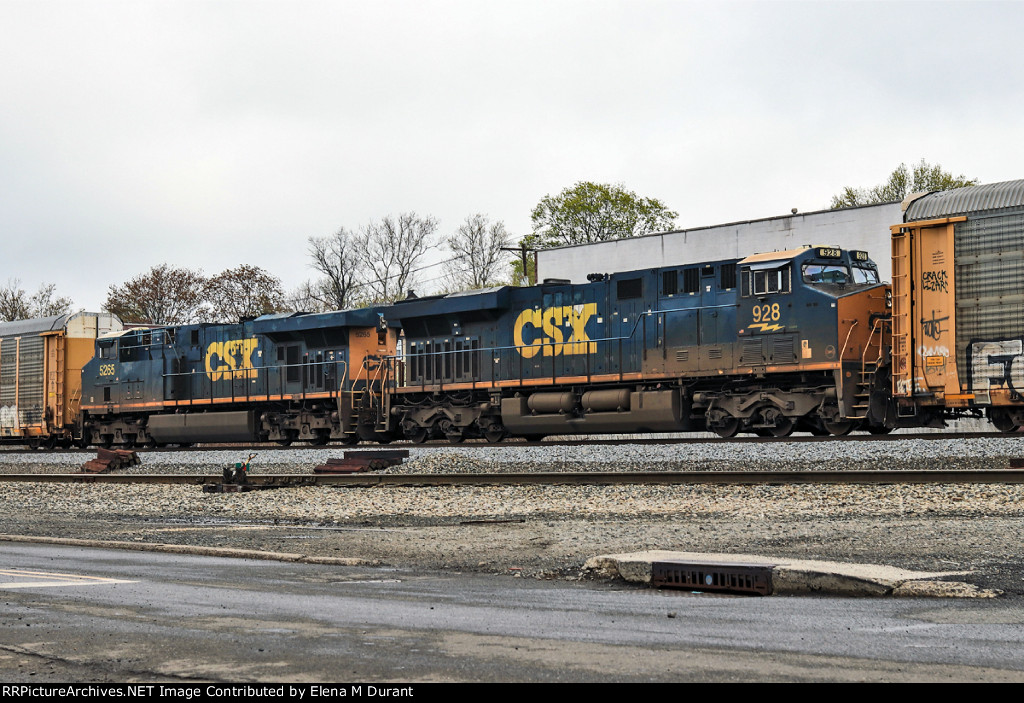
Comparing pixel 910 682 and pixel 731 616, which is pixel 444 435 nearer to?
pixel 731 616

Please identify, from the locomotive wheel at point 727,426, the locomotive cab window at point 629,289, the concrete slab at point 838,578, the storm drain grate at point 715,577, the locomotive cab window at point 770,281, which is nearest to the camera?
the concrete slab at point 838,578

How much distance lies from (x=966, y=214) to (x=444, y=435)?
46.5ft

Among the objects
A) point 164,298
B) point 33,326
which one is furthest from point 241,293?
point 33,326

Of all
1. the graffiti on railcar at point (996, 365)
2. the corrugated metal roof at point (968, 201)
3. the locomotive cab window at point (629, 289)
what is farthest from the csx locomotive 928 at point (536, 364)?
the graffiti on railcar at point (996, 365)

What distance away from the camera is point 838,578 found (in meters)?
7.21

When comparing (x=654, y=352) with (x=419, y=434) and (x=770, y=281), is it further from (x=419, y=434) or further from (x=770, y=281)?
(x=419, y=434)

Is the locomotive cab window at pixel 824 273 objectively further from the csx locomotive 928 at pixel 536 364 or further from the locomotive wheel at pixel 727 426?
the locomotive wheel at pixel 727 426

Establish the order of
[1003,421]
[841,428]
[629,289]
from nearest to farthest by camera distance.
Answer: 1. [1003,421]
2. [841,428]
3. [629,289]

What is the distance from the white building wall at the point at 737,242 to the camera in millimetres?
35688

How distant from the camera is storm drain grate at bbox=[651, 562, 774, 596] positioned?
742 cm

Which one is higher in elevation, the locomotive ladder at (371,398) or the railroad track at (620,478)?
the locomotive ladder at (371,398)

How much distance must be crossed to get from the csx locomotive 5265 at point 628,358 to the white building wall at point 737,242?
42.1 ft

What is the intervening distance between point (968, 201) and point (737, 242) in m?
20.9

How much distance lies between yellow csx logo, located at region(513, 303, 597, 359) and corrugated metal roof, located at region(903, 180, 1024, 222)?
24.6ft
